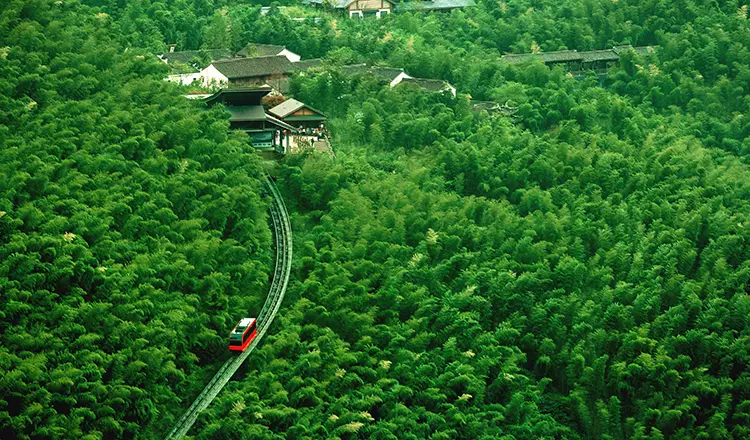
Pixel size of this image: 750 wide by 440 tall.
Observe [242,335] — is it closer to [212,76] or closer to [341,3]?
[212,76]

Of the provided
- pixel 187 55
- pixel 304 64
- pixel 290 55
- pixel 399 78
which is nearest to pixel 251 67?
pixel 304 64

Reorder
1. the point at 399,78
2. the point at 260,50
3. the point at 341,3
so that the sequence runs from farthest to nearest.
A: the point at 341,3 < the point at 260,50 < the point at 399,78

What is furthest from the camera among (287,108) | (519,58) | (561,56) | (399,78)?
(561,56)

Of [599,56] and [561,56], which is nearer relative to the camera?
[561,56]

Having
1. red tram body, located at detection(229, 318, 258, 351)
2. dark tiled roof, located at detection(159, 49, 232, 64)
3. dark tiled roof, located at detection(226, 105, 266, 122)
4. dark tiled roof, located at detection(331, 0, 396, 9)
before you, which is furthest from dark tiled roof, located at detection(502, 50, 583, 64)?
red tram body, located at detection(229, 318, 258, 351)

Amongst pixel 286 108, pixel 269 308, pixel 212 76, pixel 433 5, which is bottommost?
pixel 269 308

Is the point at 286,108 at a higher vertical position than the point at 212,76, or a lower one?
lower

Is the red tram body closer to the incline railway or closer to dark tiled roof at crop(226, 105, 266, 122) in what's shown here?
the incline railway
